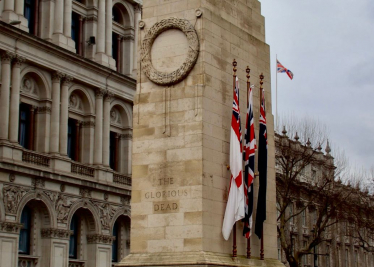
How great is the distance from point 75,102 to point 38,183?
312 inches

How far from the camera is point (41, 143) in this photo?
48.4 metres

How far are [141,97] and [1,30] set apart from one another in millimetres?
22143

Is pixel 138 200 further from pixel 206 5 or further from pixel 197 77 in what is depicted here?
pixel 206 5

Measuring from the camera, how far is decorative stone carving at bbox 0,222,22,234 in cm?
4359

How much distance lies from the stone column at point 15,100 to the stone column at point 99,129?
7803mm

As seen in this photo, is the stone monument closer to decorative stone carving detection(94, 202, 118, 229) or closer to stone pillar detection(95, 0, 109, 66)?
decorative stone carving detection(94, 202, 118, 229)

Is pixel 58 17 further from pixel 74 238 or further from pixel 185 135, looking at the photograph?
pixel 185 135

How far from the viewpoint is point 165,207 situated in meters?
23.8

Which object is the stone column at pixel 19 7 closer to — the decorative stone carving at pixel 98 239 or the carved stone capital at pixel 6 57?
the carved stone capital at pixel 6 57

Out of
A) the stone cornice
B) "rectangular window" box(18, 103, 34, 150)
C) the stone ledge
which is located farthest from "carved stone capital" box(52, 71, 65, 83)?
the stone ledge

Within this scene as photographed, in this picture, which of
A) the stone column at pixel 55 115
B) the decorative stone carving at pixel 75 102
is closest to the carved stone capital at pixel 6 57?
the stone column at pixel 55 115

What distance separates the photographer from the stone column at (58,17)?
5041 cm

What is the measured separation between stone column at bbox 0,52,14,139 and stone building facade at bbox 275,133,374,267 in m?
18.4

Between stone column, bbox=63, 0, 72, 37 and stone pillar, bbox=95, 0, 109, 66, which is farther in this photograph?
stone pillar, bbox=95, 0, 109, 66
